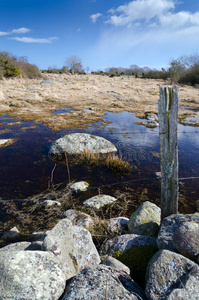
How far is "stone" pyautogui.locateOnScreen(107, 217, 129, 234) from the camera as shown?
4.70 metres

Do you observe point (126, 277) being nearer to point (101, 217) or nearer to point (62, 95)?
point (101, 217)

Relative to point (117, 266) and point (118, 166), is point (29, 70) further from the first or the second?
point (117, 266)

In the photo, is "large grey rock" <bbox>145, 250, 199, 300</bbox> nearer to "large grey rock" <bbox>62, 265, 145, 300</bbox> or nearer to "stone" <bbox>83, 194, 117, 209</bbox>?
"large grey rock" <bbox>62, 265, 145, 300</bbox>

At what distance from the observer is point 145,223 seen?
173 inches

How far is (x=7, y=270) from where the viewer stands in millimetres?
2074

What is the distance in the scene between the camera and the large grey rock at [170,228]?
299cm

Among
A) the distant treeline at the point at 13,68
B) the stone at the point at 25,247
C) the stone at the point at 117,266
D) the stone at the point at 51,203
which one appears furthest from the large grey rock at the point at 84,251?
the distant treeline at the point at 13,68

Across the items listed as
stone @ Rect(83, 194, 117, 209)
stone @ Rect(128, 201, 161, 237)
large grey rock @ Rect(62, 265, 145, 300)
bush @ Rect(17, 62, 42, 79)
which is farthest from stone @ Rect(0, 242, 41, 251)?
bush @ Rect(17, 62, 42, 79)

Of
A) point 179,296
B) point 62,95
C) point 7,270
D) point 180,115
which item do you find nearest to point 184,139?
point 180,115

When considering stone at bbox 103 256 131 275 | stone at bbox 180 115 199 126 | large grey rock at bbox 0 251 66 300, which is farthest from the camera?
stone at bbox 180 115 199 126

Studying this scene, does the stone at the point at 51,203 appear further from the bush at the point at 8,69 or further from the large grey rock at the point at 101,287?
the bush at the point at 8,69

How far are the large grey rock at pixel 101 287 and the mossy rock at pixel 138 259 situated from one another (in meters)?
0.59

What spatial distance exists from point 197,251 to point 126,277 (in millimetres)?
1067

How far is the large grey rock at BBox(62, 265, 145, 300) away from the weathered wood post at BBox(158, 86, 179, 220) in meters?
2.02
